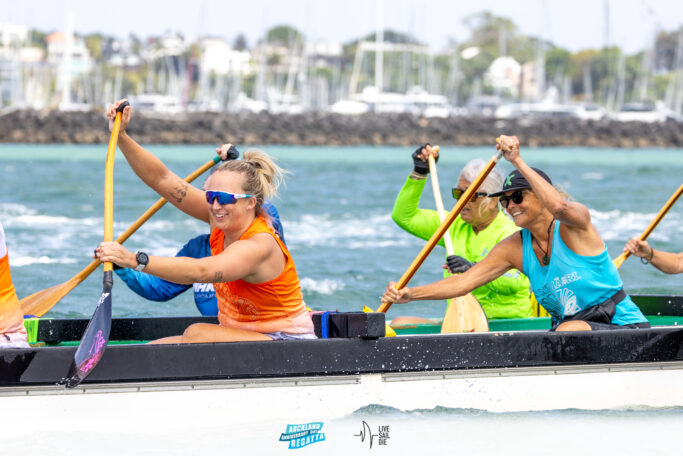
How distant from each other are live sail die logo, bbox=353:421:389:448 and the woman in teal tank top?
66 centimetres

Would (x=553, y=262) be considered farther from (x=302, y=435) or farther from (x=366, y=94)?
(x=366, y=94)

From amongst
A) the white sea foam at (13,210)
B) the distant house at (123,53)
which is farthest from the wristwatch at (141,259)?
the distant house at (123,53)

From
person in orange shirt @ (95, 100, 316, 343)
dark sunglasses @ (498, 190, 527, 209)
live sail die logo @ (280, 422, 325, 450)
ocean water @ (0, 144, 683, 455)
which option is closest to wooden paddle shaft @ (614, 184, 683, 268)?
ocean water @ (0, 144, 683, 455)

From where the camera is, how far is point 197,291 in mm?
5930

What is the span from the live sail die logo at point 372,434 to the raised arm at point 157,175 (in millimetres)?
1371

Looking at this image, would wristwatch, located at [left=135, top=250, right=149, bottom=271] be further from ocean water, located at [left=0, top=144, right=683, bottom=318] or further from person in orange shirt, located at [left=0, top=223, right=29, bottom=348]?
ocean water, located at [left=0, top=144, right=683, bottom=318]

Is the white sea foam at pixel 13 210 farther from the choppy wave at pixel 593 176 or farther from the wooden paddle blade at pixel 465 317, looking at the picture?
the choppy wave at pixel 593 176

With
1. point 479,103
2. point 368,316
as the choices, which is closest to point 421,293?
point 368,316

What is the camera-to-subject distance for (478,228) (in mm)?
6199

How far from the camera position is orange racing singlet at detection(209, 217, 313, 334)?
173 inches

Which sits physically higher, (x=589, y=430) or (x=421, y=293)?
(x=421, y=293)

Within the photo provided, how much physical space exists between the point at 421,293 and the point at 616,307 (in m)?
1.00

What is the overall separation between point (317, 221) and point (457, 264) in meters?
12.5

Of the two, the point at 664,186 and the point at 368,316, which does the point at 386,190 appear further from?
the point at 368,316
